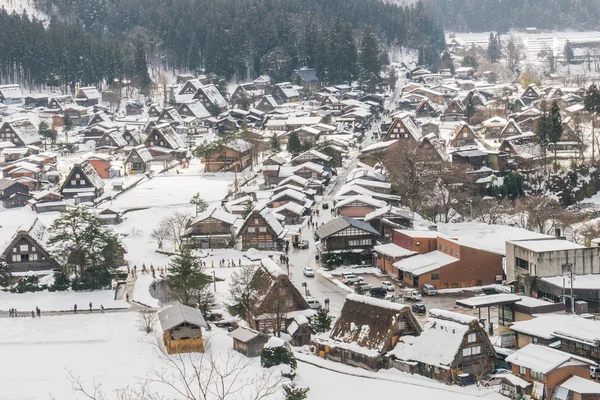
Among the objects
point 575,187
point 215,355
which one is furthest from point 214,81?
point 215,355

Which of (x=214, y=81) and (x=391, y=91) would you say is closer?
(x=214, y=81)

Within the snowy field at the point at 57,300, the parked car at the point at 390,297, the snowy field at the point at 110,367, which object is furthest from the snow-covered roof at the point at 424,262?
the snowy field at the point at 57,300

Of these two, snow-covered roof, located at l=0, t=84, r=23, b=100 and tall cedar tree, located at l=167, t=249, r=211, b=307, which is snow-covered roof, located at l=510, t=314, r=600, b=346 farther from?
snow-covered roof, located at l=0, t=84, r=23, b=100

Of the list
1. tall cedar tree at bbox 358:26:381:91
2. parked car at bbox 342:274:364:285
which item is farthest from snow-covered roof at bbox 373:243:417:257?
tall cedar tree at bbox 358:26:381:91

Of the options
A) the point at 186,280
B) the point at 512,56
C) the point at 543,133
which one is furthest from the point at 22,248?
the point at 512,56

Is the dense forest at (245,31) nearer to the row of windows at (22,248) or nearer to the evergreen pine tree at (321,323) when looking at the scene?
the row of windows at (22,248)

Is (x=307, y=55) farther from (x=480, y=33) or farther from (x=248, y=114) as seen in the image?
(x=480, y=33)

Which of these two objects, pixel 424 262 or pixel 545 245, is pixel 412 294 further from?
pixel 545 245
